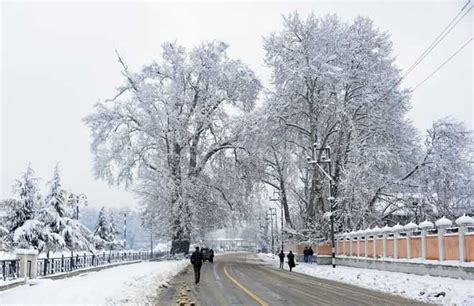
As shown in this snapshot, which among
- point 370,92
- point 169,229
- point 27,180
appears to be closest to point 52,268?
point 27,180

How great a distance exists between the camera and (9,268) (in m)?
21.8

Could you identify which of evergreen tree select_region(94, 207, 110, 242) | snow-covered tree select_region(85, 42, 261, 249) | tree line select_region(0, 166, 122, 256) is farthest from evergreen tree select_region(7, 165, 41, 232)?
evergreen tree select_region(94, 207, 110, 242)

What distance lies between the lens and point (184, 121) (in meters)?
54.2

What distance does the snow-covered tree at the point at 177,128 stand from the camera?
5259 centimetres

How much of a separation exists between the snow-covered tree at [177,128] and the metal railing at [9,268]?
28073 millimetres

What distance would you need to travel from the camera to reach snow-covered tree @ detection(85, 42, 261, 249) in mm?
52594

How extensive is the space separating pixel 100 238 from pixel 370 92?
52527 mm

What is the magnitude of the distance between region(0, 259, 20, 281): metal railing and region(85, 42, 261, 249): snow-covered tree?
28.1m

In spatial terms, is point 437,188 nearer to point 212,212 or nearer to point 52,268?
point 212,212

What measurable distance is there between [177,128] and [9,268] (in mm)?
32190

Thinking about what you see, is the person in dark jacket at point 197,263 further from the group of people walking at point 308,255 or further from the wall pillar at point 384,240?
the group of people walking at point 308,255

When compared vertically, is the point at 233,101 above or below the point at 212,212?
above

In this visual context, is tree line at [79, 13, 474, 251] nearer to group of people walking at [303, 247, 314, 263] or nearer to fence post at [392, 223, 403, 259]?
group of people walking at [303, 247, 314, 263]

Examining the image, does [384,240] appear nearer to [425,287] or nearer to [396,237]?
[396,237]
